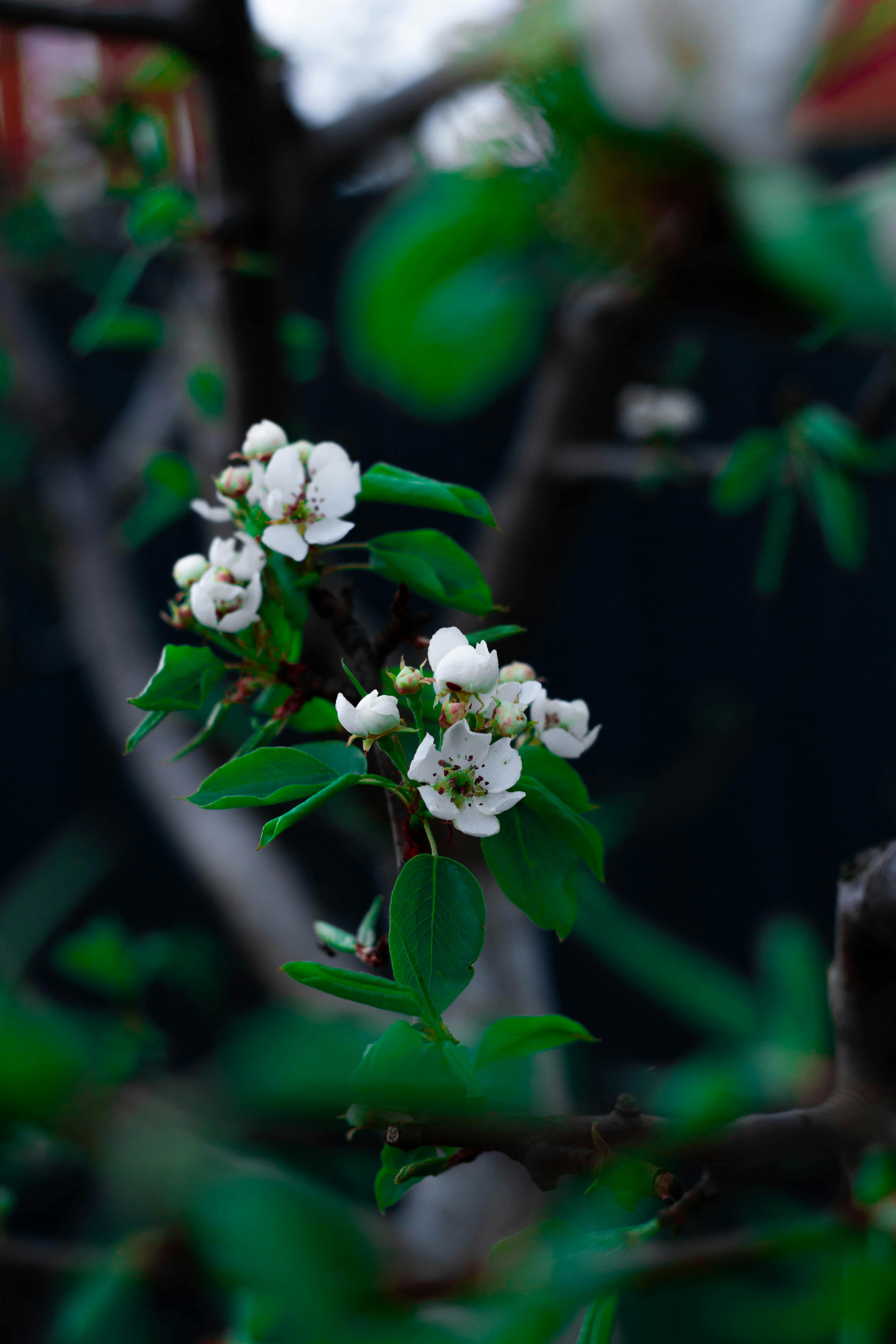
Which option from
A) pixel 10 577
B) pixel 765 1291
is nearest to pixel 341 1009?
pixel 765 1291

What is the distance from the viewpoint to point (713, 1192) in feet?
0.98

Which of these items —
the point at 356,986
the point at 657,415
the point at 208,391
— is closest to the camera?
the point at 356,986

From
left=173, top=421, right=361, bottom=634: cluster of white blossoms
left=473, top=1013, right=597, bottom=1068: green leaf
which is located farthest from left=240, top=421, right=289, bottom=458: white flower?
left=473, top=1013, right=597, bottom=1068: green leaf

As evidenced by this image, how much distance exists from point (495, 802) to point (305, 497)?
0.42ft

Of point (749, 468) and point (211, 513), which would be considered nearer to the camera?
point (211, 513)

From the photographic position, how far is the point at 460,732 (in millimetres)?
257

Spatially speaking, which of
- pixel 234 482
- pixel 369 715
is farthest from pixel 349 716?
pixel 234 482

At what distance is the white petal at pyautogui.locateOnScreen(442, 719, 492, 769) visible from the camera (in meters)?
0.26

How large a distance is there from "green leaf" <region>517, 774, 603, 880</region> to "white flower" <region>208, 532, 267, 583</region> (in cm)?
12

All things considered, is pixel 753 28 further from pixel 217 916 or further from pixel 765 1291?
pixel 217 916

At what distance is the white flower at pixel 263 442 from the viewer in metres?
0.33

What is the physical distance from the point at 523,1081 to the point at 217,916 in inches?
48.4

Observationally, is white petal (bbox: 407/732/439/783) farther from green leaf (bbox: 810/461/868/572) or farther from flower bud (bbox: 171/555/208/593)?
green leaf (bbox: 810/461/868/572)

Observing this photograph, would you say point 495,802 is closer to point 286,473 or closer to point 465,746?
point 465,746
